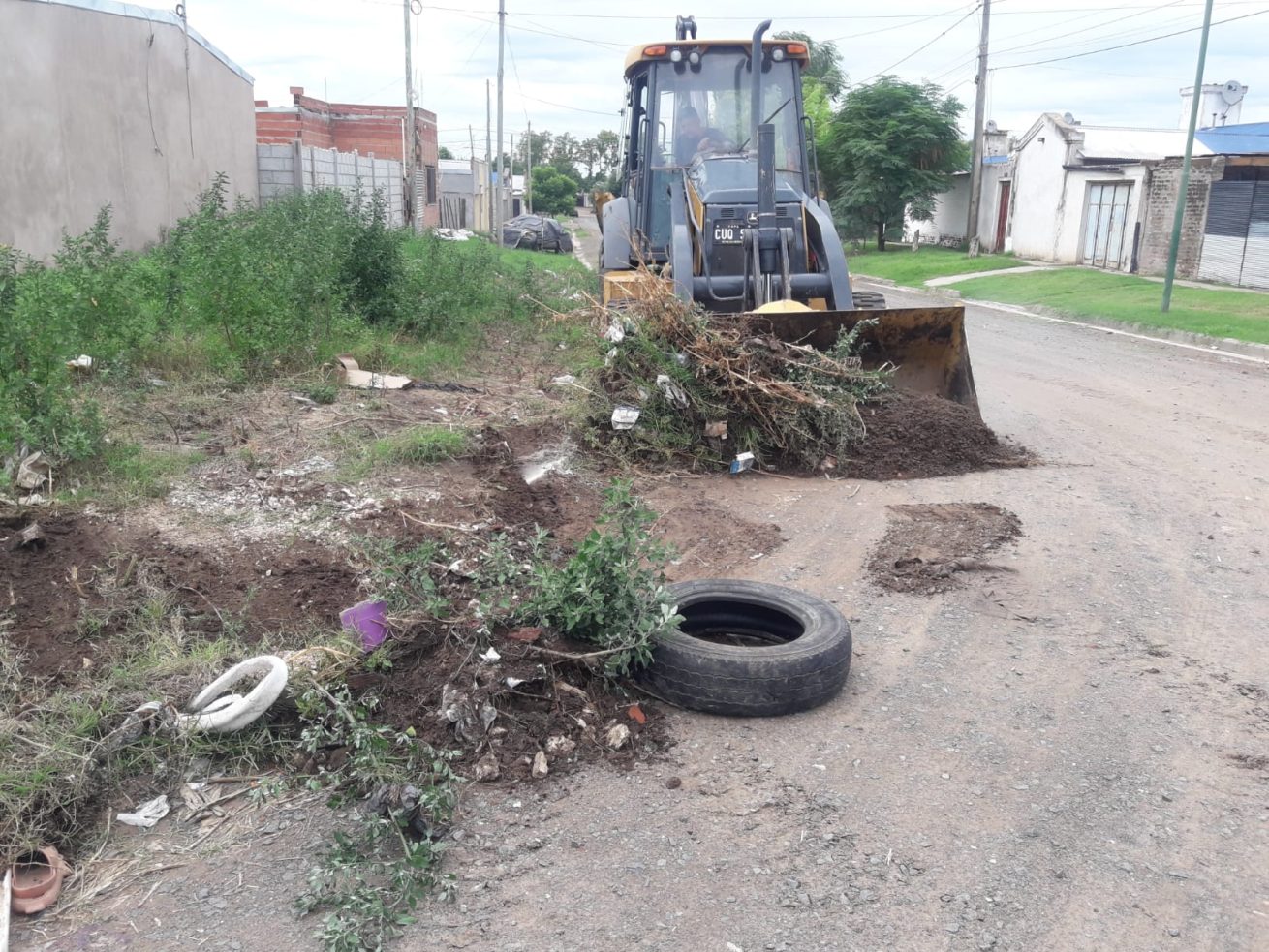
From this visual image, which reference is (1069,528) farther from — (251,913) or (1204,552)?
(251,913)

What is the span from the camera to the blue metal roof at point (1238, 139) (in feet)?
A: 76.3

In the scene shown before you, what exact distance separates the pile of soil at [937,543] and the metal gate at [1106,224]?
79.4 ft

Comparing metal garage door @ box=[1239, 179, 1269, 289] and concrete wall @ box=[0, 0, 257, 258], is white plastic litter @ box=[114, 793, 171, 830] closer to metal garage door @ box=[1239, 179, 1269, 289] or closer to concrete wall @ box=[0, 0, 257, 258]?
concrete wall @ box=[0, 0, 257, 258]

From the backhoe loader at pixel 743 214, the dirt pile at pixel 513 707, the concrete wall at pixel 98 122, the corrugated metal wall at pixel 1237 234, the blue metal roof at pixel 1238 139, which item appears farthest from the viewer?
the blue metal roof at pixel 1238 139

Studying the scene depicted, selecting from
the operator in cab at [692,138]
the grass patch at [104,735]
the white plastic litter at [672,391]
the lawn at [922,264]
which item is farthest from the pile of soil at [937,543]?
the lawn at [922,264]

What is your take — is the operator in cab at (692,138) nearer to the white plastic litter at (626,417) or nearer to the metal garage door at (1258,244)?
the white plastic litter at (626,417)

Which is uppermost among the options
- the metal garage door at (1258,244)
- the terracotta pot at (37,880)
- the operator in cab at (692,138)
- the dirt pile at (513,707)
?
the operator in cab at (692,138)

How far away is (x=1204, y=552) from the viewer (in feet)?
19.8

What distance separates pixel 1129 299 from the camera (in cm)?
2031

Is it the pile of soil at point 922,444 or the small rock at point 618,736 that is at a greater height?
the pile of soil at point 922,444

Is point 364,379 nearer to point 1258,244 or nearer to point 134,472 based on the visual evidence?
point 134,472

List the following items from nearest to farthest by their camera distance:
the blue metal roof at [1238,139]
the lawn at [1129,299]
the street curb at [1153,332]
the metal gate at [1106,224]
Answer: the street curb at [1153,332], the lawn at [1129,299], the blue metal roof at [1238,139], the metal gate at [1106,224]

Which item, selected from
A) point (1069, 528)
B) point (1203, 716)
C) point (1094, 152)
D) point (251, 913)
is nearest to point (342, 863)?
point (251, 913)

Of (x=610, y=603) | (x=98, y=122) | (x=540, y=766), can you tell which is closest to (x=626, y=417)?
A: (x=610, y=603)
